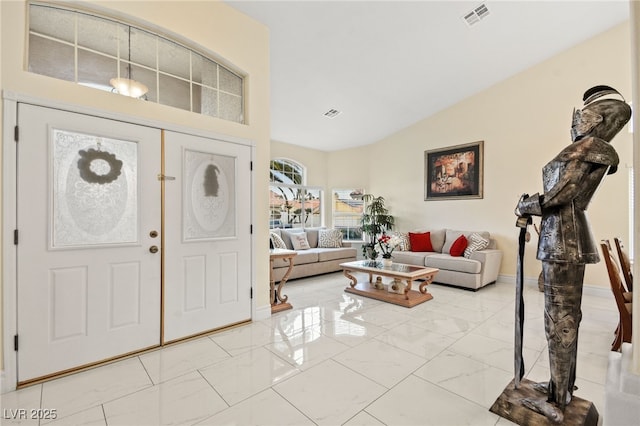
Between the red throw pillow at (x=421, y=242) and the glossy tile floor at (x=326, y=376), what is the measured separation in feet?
7.44

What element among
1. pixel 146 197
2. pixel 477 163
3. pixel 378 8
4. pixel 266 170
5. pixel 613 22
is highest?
pixel 613 22

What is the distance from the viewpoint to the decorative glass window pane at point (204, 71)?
2949 mm

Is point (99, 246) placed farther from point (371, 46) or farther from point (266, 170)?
point (371, 46)

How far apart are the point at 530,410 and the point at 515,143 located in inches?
183

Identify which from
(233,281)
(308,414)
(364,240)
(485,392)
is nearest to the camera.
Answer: (308,414)

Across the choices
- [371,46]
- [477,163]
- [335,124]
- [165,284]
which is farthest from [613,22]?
[165,284]

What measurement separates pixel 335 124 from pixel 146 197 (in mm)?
4428

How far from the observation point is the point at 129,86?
99.5 inches

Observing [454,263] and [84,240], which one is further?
[454,263]

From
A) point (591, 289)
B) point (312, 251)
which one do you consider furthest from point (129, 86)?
point (591, 289)

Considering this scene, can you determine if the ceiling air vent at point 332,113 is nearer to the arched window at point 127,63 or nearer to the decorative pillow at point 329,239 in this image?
the decorative pillow at point 329,239

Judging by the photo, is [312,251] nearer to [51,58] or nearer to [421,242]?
[421,242]

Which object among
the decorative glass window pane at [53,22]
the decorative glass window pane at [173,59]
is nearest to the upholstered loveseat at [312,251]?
the decorative glass window pane at [173,59]

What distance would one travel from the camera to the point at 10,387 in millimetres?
1978
